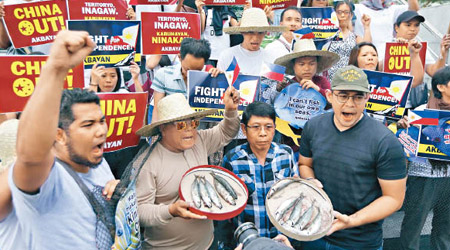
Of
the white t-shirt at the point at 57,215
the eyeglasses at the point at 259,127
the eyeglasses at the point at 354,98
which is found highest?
the eyeglasses at the point at 354,98

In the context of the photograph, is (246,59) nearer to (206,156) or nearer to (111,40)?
(111,40)

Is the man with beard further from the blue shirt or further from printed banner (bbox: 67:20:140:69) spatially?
printed banner (bbox: 67:20:140:69)

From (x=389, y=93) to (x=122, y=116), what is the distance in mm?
2845

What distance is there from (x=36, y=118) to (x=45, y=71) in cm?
17

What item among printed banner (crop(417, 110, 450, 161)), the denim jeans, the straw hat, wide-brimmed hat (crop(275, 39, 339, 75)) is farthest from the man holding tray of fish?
the straw hat

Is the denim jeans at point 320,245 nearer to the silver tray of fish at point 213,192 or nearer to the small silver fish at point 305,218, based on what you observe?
the small silver fish at point 305,218

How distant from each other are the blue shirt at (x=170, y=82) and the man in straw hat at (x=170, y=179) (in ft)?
3.78

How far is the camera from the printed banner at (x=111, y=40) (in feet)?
13.7

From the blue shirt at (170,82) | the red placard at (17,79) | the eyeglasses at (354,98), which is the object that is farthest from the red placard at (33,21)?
the eyeglasses at (354,98)

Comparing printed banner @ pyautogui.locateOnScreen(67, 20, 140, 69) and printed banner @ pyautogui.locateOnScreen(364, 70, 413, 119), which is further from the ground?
printed banner @ pyautogui.locateOnScreen(67, 20, 140, 69)

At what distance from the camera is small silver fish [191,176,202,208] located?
8.38ft

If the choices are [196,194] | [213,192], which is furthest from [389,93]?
[196,194]

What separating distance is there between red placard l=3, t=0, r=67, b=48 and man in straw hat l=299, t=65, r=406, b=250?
3431mm

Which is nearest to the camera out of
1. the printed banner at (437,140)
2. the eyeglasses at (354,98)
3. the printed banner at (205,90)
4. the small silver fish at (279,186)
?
the small silver fish at (279,186)
